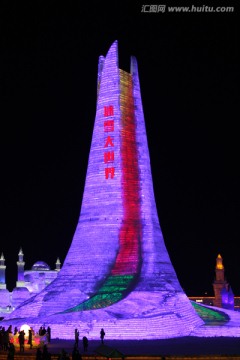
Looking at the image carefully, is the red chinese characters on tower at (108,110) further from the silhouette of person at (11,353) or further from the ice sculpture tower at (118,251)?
the silhouette of person at (11,353)

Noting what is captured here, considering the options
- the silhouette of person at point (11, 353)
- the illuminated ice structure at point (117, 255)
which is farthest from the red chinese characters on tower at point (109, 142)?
the silhouette of person at point (11, 353)

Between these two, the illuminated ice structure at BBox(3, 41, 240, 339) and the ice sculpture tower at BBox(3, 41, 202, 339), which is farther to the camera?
the ice sculpture tower at BBox(3, 41, 202, 339)

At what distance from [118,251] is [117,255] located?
0.19 m

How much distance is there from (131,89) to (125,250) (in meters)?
7.69

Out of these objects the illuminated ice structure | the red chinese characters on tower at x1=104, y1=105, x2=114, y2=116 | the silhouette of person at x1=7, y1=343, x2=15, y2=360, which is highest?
the red chinese characters on tower at x1=104, y1=105, x2=114, y2=116

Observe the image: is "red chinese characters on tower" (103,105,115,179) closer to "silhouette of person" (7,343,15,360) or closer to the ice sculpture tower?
the ice sculpture tower

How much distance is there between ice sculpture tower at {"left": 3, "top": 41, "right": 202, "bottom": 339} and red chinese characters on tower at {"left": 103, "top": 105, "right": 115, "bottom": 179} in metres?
0.04

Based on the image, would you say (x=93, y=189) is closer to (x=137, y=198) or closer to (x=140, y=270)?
(x=137, y=198)

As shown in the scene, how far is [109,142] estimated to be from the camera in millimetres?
32312

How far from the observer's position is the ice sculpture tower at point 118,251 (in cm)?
2841

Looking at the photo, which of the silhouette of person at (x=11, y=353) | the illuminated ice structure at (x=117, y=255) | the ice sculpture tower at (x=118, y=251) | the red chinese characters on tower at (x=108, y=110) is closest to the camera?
the silhouette of person at (x=11, y=353)

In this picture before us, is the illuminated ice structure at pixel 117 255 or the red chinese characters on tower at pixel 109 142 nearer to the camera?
the illuminated ice structure at pixel 117 255

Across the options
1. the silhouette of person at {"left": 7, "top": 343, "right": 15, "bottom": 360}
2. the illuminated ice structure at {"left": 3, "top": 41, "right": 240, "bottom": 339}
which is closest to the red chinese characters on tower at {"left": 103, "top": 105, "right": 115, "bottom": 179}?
the illuminated ice structure at {"left": 3, "top": 41, "right": 240, "bottom": 339}

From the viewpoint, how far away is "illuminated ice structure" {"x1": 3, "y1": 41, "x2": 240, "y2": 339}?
2817 centimetres
